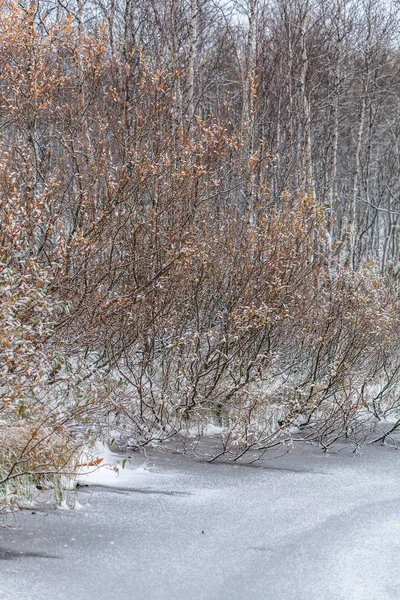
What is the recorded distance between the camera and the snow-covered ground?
500 cm

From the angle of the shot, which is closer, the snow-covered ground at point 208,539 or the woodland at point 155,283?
the snow-covered ground at point 208,539

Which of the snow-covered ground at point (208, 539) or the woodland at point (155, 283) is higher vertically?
the woodland at point (155, 283)

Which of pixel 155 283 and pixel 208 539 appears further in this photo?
pixel 155 283

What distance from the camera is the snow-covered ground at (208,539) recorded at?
5.00 m

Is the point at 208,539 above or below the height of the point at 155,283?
below

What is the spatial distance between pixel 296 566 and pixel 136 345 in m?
3.91

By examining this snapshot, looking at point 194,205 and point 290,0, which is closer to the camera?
point 194,205

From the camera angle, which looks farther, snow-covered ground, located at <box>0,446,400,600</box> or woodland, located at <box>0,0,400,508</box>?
woodland, located at <box>0,0,400,508</box>

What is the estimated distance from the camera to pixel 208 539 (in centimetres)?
589

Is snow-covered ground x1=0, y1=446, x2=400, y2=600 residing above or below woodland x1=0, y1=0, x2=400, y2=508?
below

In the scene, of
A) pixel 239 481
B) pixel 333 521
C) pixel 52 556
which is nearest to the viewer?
pixel 52 556

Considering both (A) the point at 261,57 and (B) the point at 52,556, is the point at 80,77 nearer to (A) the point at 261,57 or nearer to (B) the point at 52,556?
(B) the point at 52,556

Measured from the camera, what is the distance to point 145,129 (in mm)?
8430

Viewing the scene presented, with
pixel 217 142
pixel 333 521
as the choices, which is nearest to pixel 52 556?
pixel 333 521
